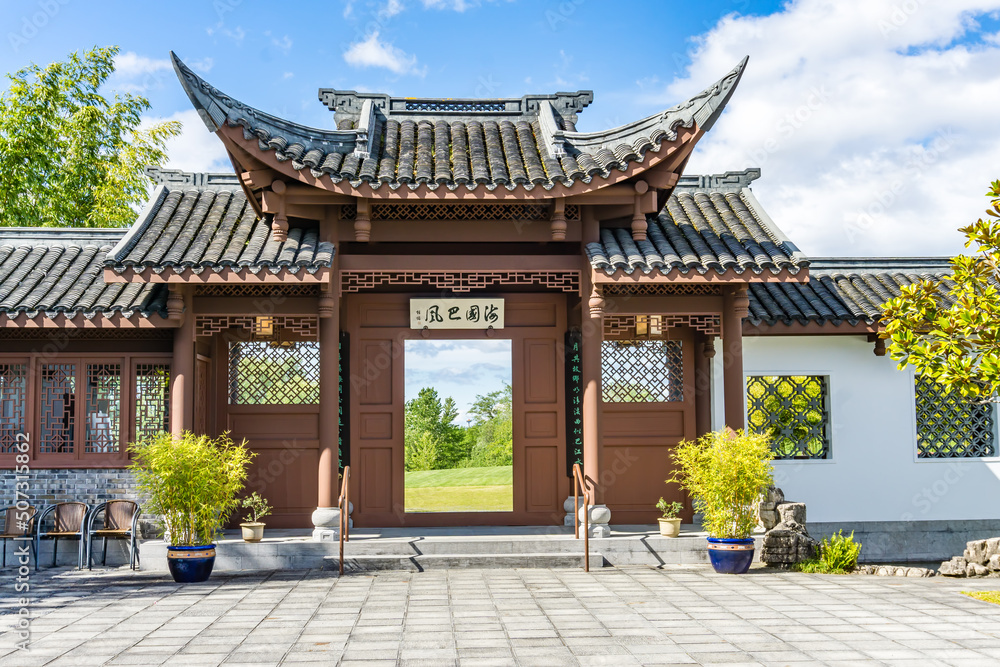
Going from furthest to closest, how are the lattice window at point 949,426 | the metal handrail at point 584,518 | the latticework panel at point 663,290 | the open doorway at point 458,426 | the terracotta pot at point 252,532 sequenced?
the lattice window at point 949,426
the open doorway at point 458,426
the latticework panel at point 663,290
the terracotta pot at point 252,532
the metal handrail at point 584,518

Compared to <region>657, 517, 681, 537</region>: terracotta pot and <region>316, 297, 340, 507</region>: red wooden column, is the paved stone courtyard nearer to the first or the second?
<region>657, 517, 681, 537</region>: terracotta pot

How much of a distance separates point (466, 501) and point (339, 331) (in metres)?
2.42

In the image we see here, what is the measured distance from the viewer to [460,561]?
316 inches

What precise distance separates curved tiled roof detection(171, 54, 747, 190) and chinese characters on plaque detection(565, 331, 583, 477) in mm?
1927

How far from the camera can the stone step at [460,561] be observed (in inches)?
315

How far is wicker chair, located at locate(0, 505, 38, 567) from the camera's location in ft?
27.8

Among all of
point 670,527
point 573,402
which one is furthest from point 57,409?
point 670,527

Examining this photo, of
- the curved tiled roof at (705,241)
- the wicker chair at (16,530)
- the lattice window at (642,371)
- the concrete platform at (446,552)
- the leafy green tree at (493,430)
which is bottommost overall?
the concrete platform at (446,552)

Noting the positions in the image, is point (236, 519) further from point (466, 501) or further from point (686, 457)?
point (686, 457)

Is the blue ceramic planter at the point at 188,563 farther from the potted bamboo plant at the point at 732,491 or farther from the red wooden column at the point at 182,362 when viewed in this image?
the potted bamboo plant at the point at 732,491

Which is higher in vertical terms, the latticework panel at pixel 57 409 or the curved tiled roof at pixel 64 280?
the curved tiled roof at pixel 64 280

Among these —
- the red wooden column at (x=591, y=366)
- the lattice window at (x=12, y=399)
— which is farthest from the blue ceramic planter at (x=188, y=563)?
the red wooden column at (x=591, y=366)

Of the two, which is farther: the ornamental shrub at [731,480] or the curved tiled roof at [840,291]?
the curved tiled roof at [840,291]

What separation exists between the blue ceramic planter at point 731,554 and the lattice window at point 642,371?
90.9 inches
